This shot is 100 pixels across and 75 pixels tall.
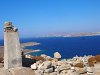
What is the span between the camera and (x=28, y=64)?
58.3ft

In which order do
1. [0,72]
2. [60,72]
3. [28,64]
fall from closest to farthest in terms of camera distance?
1. [0,72]
2. [60,72]
3. [28,64]

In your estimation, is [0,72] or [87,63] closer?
[0,72]

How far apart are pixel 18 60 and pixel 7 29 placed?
2.05 meters

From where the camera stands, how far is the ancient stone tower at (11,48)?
1570cm

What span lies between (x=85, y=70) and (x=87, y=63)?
2692 millimetres

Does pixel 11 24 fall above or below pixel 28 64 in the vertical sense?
above

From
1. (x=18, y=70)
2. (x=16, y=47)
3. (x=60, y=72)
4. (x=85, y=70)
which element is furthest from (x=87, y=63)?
(x=18, y=70)

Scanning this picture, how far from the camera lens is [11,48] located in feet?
52.0

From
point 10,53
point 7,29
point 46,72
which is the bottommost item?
point 46,72

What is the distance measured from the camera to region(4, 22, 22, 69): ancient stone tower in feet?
51.5

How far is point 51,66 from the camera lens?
15758 millimetres

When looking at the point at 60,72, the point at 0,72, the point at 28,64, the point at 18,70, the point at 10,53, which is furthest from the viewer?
the point at 28,64

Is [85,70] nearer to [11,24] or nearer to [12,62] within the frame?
[12,62]

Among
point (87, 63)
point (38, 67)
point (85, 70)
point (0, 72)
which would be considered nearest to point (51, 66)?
point (38, 67)
